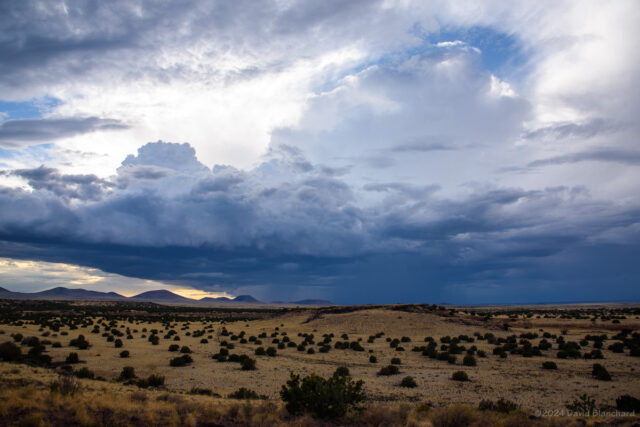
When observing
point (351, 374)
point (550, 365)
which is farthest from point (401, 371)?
point (550, 365)

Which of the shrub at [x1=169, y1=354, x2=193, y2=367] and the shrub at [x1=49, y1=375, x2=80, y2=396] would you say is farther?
the shrub at [x1=169, y1=354, x2=193, y2=367]

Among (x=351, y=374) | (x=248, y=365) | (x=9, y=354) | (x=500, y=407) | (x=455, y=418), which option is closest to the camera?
(x=455, y=418)

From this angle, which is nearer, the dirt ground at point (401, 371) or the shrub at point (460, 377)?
the dirt ground at point (401, 371)

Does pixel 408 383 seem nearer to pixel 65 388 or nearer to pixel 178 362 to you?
pixel 65 388

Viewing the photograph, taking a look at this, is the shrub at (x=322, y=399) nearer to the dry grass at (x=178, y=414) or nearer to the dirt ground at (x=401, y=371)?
the dry grass at (x=178, y=414)

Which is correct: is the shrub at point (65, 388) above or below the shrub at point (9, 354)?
above

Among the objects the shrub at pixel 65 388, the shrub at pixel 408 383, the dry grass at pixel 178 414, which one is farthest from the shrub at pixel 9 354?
the shrub at pixel 408 383

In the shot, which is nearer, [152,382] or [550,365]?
[152,382]

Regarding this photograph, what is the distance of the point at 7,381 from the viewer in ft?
52.5

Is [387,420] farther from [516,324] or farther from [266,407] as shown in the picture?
[516,324]

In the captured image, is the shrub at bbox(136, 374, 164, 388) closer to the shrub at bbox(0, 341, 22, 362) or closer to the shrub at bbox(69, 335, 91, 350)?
the shrub at bbox(0, 341, 22, 362)

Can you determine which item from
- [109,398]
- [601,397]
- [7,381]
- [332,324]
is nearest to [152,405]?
[109,398]

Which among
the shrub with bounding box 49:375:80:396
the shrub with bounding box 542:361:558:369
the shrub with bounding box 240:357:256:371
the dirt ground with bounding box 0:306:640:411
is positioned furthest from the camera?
the shrub with bounding box 240:357:256:371

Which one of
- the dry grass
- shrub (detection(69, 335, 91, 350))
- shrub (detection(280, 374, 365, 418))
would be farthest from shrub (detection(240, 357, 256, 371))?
shrub (detection(69, 335, 91, 350))
